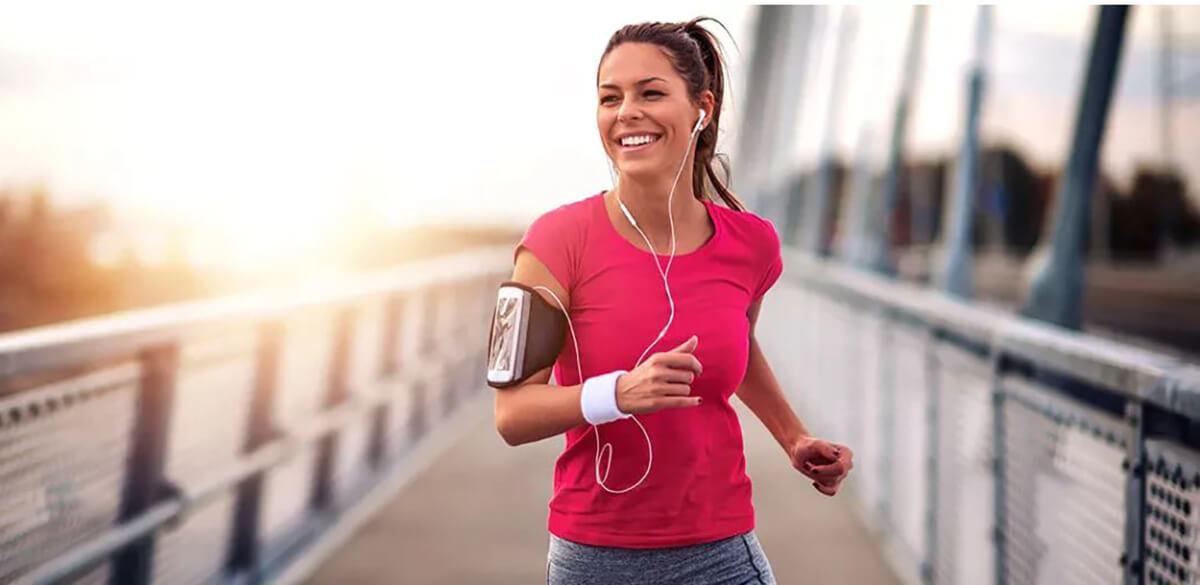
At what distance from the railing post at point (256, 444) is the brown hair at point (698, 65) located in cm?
317

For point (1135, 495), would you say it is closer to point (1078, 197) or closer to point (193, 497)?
point (1078, 197)

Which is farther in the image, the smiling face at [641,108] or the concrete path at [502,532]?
the concrete path at [502,532]

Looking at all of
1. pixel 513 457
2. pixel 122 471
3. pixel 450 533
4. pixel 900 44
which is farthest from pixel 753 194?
pixel 122 471

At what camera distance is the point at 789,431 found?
2287mm

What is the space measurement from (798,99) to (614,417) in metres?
17.3

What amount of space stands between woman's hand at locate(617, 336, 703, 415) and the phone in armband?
0.62ft

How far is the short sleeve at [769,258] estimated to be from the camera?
217 centimetres

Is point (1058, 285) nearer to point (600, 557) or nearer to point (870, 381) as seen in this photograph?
point (870, 381)

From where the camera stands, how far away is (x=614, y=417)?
1839 millimetres

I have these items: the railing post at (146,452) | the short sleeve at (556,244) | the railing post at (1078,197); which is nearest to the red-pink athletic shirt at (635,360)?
the short sleeve at (556,244)

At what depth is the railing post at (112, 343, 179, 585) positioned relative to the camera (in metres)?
3.85

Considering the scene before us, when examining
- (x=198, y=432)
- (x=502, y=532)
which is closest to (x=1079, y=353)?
(x=198, y=432)

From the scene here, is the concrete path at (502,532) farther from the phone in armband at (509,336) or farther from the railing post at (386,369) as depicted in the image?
the phone in armband at (509,336)

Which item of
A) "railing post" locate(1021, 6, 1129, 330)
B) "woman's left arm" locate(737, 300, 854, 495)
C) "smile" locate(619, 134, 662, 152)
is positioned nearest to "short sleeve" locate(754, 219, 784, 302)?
"woman's left arm" locate(737, 300, 854, 495)
